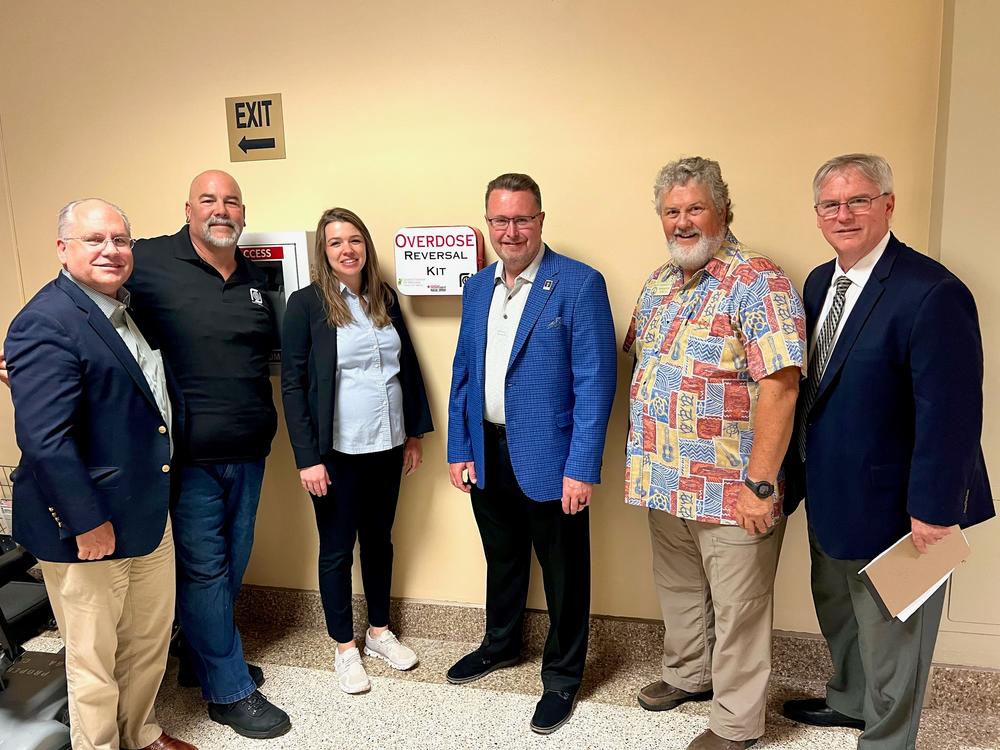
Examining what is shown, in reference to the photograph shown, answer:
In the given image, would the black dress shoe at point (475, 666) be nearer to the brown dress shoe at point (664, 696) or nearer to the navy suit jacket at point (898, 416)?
the brown dress shoe at point (664, 696)

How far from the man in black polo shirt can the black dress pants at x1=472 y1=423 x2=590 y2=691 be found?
756mm

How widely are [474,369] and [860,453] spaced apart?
1.07 meters

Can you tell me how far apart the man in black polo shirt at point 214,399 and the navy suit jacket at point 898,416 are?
1639 mm

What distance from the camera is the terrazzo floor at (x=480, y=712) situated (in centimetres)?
200

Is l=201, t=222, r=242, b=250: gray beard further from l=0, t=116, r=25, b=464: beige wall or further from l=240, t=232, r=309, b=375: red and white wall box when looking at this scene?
l=0, t=116, r=25, b=464: beige wall

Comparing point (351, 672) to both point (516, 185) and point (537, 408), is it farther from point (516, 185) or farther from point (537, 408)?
point (516, 185)

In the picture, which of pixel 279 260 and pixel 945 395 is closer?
pixel 945 395

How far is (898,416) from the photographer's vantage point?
62.4 inches

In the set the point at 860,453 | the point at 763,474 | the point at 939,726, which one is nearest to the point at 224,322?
the point at 763,474

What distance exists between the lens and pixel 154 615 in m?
1.90

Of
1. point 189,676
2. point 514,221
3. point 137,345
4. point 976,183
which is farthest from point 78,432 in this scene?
point 976,183

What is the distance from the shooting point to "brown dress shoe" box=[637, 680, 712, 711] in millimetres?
2125

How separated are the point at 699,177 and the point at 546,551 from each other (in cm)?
119

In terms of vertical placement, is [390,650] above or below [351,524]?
below
